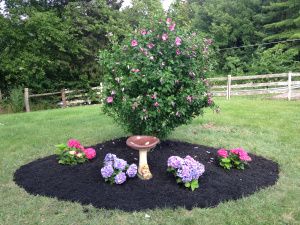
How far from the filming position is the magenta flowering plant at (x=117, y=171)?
13.0 feet

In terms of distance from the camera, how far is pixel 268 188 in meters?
3.98

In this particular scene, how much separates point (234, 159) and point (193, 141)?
1.59 metres

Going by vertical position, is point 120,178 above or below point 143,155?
below

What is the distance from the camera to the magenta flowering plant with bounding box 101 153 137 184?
3.96 m

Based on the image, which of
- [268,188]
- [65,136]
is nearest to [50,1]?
[65,136]

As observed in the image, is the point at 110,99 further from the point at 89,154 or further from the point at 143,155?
the point at 143,155

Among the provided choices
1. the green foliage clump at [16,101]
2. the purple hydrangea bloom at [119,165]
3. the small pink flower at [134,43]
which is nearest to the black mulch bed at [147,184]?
the purple hydrangea bloom at [119,165]

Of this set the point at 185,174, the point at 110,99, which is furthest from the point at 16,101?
the point at 185,174

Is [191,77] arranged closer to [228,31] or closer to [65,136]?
[65,136]

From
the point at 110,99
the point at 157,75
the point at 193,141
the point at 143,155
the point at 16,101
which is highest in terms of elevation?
the point at 157,75

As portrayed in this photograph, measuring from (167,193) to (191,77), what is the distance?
5.85 ft

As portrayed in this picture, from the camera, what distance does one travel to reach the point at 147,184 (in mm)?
3988

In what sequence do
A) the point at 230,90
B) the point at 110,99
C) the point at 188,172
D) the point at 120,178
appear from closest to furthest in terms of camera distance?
the point at 188,172
the point at 120,178
the point at 110,99
the point at 230,90

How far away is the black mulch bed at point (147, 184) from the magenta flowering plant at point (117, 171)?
0.08 m
